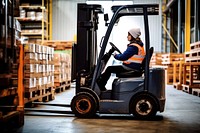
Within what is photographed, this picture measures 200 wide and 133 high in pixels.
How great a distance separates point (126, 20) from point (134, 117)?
16.4 metres

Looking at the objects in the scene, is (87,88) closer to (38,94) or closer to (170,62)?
(38,94)

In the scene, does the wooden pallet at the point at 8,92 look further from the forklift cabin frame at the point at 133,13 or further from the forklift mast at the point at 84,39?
the forklift mast at the point at 84,39

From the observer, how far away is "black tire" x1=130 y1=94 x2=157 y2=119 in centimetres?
546

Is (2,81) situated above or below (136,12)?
below

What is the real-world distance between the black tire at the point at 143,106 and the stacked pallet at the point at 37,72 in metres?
2.12

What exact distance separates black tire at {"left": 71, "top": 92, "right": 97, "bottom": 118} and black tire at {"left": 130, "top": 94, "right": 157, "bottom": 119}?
0.64 meters

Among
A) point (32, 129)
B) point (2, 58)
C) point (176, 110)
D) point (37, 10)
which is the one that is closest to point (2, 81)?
point (2, 58)

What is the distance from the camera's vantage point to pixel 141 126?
4.93 meters

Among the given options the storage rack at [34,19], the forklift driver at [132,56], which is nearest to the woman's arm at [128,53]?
the forklift driver at [132,56]

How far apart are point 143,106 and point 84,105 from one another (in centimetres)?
98

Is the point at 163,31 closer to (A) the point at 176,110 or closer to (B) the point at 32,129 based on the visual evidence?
(A) the point at 176,110

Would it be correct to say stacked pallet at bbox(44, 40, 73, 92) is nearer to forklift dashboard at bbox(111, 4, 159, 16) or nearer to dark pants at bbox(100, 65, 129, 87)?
dark pants at bbox(100, 65, 129, 87)

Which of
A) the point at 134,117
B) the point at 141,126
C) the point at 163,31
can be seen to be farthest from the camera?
the point at 163,31

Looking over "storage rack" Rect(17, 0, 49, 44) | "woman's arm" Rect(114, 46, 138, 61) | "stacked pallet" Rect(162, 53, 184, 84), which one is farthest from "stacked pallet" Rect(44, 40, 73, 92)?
"storage rack" Rect(17, 0, 49, 44)
